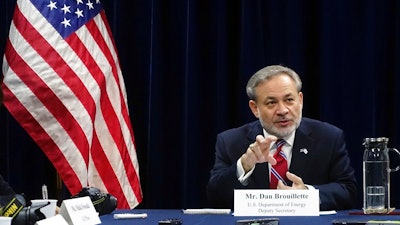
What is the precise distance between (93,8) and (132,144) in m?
0.90

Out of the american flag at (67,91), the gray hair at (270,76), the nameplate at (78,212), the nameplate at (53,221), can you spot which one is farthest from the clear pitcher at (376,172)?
the american flag at (67,91)

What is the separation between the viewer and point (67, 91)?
4312 mm

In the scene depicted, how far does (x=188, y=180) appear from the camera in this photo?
16.6 feet

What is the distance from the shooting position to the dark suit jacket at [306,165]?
3.47 meters

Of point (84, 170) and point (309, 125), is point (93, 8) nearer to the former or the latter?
point (84, 170)

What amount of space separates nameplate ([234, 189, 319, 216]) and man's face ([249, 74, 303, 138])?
0.82 meters

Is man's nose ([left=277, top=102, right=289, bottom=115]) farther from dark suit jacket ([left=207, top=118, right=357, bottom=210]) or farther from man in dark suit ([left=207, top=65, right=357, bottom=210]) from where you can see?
dark suit jacket ([left=207, top=118, right=357, bottom=210])

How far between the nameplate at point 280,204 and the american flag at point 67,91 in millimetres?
1785

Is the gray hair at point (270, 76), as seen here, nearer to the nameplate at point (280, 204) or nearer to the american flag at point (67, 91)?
the nameplate at point (280, 204)

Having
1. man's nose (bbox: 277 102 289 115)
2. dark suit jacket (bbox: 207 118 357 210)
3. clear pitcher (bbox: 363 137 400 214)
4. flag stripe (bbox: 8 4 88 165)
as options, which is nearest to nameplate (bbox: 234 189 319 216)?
clear pitcher (bbox: 363 137 400 214)

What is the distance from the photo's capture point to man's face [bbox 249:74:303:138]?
3.59 meters

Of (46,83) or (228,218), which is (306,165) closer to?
(228,218)

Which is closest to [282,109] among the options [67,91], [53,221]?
[67,91]

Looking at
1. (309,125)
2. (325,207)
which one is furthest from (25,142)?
(325,207)
